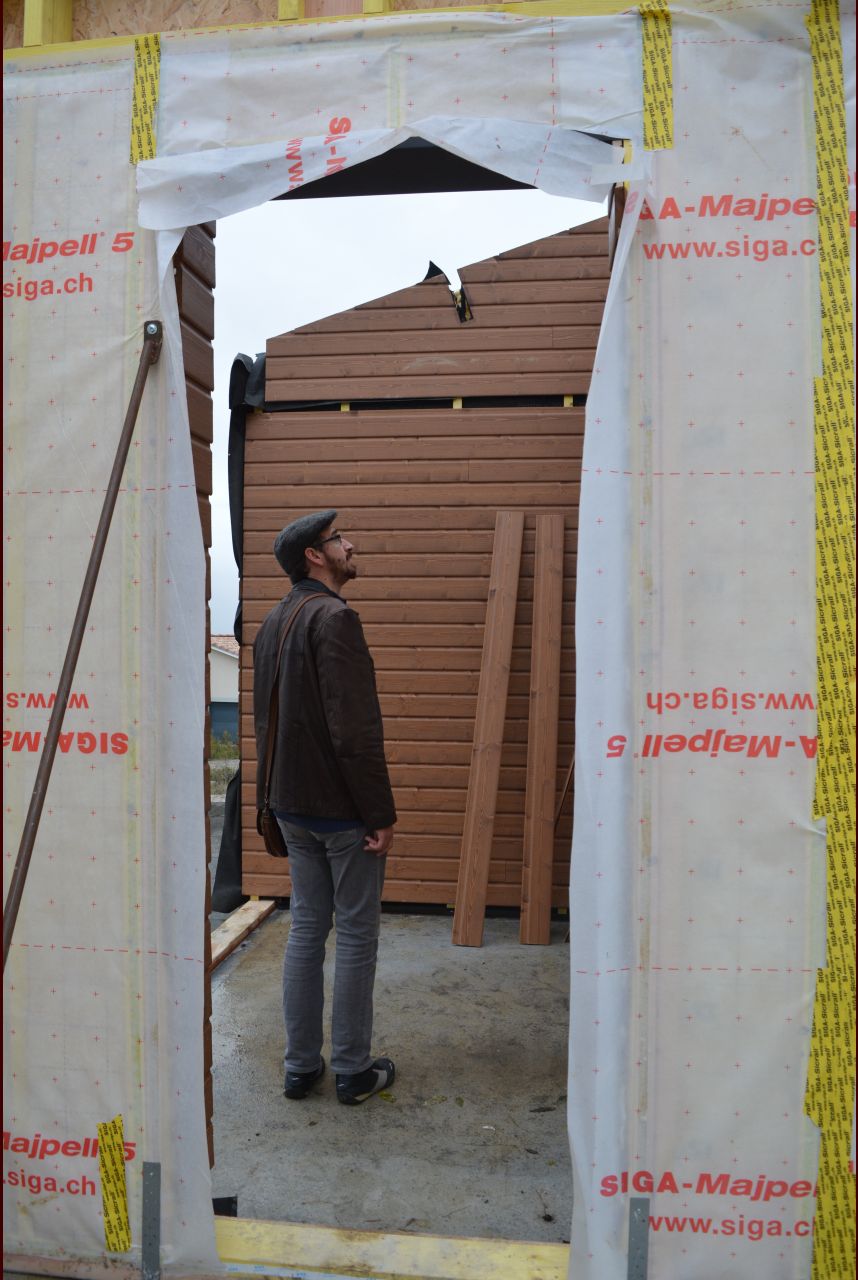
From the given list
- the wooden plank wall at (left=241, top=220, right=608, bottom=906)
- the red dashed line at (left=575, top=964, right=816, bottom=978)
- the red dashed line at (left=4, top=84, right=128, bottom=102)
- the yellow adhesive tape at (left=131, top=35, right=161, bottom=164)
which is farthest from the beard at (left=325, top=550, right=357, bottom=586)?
the wooden plank wall at (left=241, top=220, right=608, bottom=906)

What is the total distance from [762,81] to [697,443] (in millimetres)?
931

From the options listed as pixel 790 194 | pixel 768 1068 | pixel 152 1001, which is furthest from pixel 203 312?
pixel 768 1068

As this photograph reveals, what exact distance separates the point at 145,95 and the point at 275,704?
2.00 metres

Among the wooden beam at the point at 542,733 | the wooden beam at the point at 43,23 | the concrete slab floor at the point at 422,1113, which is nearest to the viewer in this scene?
the wooden beam at the point at 43,23

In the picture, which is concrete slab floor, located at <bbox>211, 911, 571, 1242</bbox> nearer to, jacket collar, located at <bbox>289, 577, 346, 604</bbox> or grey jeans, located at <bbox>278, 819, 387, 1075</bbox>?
grey jeans, located at <bbox>278, 819, 387, 1075</bbox>

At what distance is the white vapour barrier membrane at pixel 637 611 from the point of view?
2205 millimetres

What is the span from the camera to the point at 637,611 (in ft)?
7.41

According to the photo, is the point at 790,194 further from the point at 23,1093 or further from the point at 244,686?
the point at 244,686

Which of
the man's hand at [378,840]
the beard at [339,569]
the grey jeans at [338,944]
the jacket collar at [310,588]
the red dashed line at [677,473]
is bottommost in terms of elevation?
the grey jeans at [338,944]

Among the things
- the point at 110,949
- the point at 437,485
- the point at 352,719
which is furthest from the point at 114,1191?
the point at 437,485

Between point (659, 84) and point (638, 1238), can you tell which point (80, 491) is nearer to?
point (659, 84)

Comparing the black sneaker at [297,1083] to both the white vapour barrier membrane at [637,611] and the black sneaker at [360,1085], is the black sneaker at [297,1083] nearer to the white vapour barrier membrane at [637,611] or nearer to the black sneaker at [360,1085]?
the black sneaker at [360,1085]

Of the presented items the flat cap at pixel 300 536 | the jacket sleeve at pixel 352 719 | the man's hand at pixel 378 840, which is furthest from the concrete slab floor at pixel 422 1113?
the flat cap at pixel 300 536

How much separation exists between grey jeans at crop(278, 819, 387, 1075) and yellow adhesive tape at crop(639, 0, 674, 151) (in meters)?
Result: 2.31
